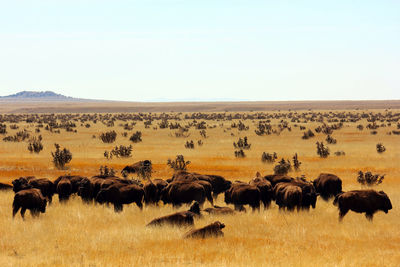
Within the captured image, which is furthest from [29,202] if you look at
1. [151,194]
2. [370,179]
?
[370,179]

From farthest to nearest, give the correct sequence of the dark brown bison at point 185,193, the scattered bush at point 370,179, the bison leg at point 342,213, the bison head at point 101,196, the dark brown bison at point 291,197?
the scattered bush at point 370,179, the bison head at point 101,196, the dark brown bison at point 185,193, the dark brown bison at point 291,197, the bison leg at point 342,213

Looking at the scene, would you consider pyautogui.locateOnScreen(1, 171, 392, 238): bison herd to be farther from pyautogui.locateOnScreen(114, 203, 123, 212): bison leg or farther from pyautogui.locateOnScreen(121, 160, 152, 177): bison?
pyautogui.locateOnScreen(121, 160, 152, 177): bison

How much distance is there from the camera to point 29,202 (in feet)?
45.0

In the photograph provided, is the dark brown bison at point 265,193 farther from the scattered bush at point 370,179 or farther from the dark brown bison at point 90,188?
the scattered bush at point 370,179

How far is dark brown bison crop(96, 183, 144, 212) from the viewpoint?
15.0 m

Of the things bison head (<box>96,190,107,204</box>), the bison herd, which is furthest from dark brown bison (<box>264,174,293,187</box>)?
bison head (<box>96,190,107,204</box>)

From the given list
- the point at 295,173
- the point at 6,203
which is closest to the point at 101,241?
the point at 6,203

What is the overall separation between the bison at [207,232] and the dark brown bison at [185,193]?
3.61 meters

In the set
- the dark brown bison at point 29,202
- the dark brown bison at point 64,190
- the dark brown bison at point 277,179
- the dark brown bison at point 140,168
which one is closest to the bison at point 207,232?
the dark brown bison at point 29,202

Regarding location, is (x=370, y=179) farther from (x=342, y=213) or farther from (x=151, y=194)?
(x=151, y=194)

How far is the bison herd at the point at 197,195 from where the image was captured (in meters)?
13.3

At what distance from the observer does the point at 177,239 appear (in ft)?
37.3

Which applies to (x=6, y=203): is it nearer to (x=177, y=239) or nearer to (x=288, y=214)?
(x=177, y=239)

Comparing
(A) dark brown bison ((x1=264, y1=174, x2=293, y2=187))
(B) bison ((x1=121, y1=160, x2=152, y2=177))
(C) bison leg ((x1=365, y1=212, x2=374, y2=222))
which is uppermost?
(A) dark brown bison ((x1=264, y1=174, x2=293, y2=187))
